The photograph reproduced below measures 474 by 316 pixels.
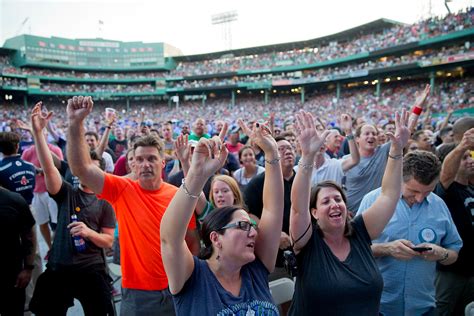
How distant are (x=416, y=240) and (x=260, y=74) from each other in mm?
45842

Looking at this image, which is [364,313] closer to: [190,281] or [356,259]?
[356,259]

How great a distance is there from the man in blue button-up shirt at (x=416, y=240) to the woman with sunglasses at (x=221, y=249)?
1022 millimetres

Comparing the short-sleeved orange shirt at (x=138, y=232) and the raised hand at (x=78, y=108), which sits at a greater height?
the raised hand at (x=78, y=108)

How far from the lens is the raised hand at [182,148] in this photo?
2.12 meters

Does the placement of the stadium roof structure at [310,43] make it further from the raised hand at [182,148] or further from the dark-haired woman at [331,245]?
the raised hand at [182,148]

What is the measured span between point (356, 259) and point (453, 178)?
5.09 feet

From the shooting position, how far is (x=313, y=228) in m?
2.12

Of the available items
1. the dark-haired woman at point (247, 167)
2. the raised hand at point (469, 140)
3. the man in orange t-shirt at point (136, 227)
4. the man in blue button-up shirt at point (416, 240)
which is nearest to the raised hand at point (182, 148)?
the man in orange t-shirt at point (136, 227)

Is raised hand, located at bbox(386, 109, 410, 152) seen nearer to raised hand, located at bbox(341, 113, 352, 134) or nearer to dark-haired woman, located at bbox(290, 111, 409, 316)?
dark-haired woman, located at bbox(290, 111, 409, 316)

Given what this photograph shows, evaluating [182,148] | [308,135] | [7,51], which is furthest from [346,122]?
[7,51]

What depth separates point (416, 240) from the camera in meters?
2.30

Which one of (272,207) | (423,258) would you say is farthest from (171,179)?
(423,258)

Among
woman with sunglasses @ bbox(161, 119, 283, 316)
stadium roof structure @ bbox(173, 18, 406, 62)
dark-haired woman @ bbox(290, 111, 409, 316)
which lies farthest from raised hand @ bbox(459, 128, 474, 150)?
stadium roof structure @ bbox(173, 18, 406, 62)

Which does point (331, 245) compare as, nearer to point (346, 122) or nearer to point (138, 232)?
point (138, 232)
